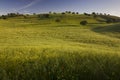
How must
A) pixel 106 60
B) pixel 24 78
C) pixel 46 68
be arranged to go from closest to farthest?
pixel 24 78, pixel 46 68, pixel 106 60

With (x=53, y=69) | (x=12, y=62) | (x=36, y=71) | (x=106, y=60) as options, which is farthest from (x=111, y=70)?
(x=12, y=62)

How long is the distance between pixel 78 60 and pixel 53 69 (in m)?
1.36

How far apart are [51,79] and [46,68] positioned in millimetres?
553

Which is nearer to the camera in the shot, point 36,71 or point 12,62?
point 36,71

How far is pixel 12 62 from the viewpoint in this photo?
350 inches

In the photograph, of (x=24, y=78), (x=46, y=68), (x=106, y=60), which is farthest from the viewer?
(x=106, y=60)

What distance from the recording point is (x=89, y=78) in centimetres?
839

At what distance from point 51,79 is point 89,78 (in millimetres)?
1258

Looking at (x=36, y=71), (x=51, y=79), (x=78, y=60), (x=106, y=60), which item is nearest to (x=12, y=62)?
(x=36, y=71)

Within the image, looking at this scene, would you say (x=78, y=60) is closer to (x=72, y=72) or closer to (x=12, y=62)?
(x=72, y=72)

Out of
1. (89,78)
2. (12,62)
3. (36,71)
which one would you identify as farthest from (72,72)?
(12,62)

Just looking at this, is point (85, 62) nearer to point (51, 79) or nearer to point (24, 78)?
point (51, 79)

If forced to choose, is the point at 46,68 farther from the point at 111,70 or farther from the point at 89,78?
the point at 111,70

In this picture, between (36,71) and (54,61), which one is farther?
(54,61)
